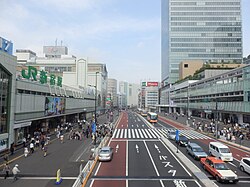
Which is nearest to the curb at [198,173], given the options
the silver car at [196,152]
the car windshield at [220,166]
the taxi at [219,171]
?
the taxi at [219,171]

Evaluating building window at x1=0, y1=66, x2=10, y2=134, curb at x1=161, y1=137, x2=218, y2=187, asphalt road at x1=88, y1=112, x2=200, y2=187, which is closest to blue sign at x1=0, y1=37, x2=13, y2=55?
building window at x1=0, y1=66, x2=10, y2=134

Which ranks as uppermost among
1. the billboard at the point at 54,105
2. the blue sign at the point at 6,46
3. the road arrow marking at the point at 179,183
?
the blue sign at the point at 6,46

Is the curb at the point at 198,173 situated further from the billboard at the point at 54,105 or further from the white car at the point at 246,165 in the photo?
the billboard at the point at 54,105

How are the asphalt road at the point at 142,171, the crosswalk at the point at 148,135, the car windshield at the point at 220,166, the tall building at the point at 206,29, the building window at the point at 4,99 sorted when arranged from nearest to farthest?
1. the asphalt road at the point at 142,171
2. the car windshield at the point at 220,166
3. the building window at the point at 4,99
4. the crosswalk at the point at 148,135
5. the tall building at the point at 206,29

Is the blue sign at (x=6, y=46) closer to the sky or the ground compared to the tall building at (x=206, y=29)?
closer to the ground

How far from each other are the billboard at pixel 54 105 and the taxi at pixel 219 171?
26712 millimetres

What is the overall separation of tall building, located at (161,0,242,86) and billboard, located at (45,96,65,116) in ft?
343

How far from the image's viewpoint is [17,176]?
17859mm

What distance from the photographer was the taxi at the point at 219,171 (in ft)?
54.1

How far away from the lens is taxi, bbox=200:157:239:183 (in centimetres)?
1650

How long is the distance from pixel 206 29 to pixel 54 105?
116318 mm

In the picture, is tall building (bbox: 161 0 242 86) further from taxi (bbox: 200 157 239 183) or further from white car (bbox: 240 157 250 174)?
taxi (bbox: 200 157 239 183)

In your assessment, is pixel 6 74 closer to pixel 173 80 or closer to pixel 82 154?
pixel 82 154

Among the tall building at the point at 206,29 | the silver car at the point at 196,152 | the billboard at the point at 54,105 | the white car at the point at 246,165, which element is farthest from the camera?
the tall building at the point at 206,29
